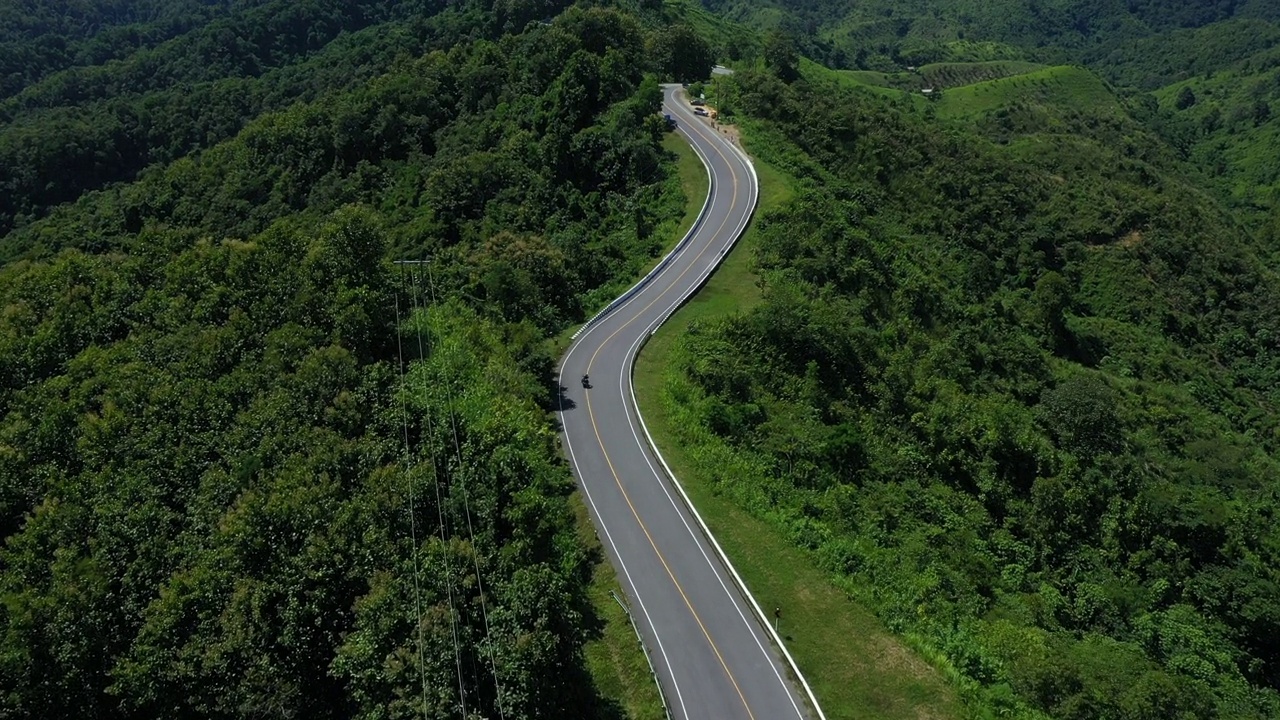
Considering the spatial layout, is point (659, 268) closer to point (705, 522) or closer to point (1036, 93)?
point (705, 522)

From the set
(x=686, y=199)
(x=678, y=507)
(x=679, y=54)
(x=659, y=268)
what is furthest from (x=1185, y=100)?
(x=678, y=507)

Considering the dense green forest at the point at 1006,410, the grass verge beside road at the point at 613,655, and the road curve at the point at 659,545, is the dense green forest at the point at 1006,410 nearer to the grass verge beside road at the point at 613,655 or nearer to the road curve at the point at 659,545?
the road curve at the point at 659,545

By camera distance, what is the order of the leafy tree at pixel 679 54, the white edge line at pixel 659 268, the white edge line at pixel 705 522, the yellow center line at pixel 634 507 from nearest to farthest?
the white edge line at pixel 705 522 < the yellow center line at pixel 634 507 < the white edge line at pixel 659 268 < the leafy tree at pixel 679 54

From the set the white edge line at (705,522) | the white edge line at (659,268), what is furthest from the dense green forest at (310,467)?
the white edge line at (705,522)

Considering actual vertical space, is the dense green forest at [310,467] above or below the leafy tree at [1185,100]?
below

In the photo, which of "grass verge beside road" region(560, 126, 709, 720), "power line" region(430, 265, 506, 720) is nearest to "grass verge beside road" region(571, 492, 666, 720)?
"grass verge beside road" region(560, 126, 709, 720)
